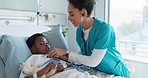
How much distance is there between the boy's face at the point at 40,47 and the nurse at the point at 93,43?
0.60 feet

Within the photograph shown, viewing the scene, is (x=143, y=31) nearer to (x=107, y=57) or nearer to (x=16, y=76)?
(x=107, y=57)

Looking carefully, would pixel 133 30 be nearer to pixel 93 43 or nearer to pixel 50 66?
pixel 93 43

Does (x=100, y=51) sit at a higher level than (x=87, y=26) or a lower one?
lower

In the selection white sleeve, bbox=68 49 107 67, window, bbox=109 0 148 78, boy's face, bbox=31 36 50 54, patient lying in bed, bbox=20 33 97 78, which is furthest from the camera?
window, bbox=109 0 148 78

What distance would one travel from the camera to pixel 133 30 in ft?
8.79

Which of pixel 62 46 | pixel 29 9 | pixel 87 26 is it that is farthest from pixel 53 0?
pixel 87 26

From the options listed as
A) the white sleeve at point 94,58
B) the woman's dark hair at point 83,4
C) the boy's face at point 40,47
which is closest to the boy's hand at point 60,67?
the white sleeve at point 94,58

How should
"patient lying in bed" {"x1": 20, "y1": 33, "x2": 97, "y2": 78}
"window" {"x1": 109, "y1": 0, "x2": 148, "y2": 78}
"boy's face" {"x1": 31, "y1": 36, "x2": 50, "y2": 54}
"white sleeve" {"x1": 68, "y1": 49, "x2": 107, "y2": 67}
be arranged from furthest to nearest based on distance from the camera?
"window" {"x1": 109, "y1": 0, "x2": 148, "y2": 78}, "boy's face" {"x1": 31, "y1": 36, "x2": 50, "y2": 54}, "white sleeve" {"x1": 68, "y1": 49, "x2": 107, "y2": 67}, "patient lying in bed" {"x1": 20, "y1": 33, "x2": 97, "y2": 78}

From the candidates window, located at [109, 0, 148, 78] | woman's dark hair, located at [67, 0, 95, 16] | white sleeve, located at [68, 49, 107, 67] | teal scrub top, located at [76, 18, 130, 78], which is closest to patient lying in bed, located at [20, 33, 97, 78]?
white sleeve, located at [68, 49, 107, 67]

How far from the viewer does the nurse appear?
53.7 inches

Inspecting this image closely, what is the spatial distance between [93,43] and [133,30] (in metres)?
1.42

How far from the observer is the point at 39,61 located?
1.39 m

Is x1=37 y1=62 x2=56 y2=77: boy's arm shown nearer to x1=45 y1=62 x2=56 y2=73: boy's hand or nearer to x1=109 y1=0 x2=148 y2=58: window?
x1=45 y1=62 x2=56 y2=73: boy's hand

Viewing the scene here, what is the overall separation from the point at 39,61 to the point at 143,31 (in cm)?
176
